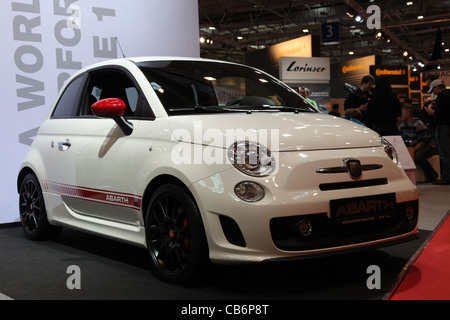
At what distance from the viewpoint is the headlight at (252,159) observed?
2968 millimetres

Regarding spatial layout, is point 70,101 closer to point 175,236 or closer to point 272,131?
point 175,236

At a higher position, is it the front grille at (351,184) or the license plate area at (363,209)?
the front grille at (351,184)

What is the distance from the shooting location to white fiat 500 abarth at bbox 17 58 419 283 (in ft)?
9.62

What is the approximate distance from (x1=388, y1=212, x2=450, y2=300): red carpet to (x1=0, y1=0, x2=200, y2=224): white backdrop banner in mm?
4198

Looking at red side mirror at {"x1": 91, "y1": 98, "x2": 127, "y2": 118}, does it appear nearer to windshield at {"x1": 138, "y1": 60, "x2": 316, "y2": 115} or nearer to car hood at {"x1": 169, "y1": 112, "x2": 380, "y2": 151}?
windshield at {"x1": 138, "y1": 60, "x2": 316, "y2": 115}

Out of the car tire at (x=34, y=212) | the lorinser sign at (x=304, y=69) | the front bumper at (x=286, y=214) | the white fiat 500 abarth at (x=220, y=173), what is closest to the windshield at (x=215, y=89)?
the white fiat 500 abarth at (x=220, y=173)

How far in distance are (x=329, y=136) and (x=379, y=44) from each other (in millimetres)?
27835

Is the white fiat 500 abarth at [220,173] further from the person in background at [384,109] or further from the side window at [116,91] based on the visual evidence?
the person in background at [384,109]

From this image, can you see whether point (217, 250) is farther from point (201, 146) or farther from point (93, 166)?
point (93, 166)

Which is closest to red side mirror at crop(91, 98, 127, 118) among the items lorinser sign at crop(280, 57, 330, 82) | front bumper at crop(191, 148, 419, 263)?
front bumper at crop(191, 148, 419, 263)

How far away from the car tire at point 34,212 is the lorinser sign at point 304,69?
26.2 feet

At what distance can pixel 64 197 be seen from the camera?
14.4ft

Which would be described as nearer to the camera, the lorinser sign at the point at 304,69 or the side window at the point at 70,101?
the side window at the point at 70,101

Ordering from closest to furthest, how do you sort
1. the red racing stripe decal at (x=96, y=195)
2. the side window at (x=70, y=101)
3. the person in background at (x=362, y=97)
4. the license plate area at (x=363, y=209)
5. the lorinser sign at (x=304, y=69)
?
the license plate area at (x=363, y=209) < the red racing stripe decal at (x=96, y=195) < the side window at (x=70, y=101) < the person in background at (x=362, y=97) < the lorinser sign at (x=304, y=69)
